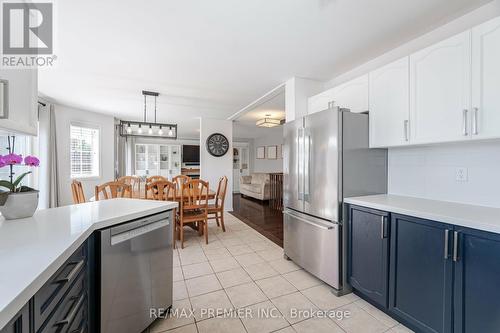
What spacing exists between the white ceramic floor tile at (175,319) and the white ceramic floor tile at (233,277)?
0.46 metres

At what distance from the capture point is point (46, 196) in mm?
3971

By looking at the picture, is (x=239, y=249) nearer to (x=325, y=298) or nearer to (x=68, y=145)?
(x=325, y=298)

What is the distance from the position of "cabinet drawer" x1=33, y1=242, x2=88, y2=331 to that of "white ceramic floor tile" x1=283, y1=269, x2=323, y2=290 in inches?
74.6

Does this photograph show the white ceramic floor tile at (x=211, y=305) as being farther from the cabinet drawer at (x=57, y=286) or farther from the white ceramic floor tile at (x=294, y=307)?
the cabinet drawer at (x=57, y=286)

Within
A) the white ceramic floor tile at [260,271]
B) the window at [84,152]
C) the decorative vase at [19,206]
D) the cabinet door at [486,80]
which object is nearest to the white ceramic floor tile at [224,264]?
the white ceramic floor tile at [260,271]

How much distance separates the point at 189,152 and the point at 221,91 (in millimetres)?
5865

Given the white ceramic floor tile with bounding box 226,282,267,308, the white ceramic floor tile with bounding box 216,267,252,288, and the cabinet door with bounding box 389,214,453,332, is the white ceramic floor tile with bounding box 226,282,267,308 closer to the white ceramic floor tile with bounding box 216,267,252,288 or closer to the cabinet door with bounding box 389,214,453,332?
the white ceramic floor tile with bounding box 216,267,252,288

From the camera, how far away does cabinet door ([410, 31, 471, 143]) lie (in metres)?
1.51

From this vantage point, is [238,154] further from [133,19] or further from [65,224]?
[65,224]

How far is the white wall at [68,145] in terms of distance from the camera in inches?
174

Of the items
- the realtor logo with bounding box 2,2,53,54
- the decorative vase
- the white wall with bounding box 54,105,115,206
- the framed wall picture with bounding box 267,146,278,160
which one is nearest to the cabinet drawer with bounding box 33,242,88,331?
the decorative vase

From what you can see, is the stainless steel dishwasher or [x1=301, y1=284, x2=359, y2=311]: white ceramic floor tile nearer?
the stainless steel dishwasher

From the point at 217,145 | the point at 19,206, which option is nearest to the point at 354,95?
the point at 19,206

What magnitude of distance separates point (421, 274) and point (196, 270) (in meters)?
2.15
